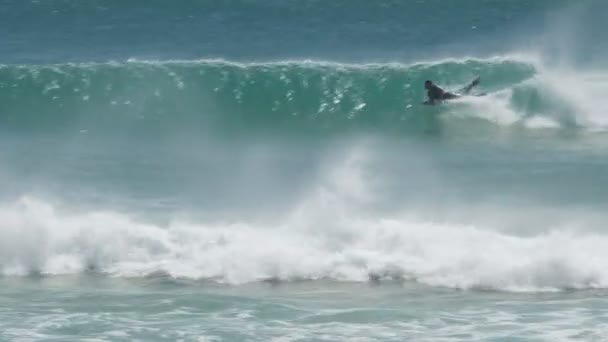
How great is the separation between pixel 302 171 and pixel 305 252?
15.8 ft

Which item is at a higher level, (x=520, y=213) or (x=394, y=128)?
(x=394, y=128)

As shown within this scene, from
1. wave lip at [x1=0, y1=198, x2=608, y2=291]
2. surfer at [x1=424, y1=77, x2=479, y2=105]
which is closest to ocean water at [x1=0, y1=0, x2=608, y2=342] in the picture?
wave lip at [x1=0, y1=198, x2=608, y2=291]

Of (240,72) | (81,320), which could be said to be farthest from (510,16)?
(81,320)

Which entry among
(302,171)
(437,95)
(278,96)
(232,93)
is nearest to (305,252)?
(302,171)

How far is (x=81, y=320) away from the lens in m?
17.7

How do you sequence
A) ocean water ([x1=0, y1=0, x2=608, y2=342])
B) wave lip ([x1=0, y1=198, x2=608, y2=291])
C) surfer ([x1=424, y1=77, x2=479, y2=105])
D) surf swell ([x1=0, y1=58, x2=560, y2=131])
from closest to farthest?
ocean water ([x1=0, y1=0, x2=608, y2=342]) → wave lip ([x1=0, y1=198, x2=608, y2=291]) → surfer ([x1=424, y1=77, x2=479, y2=105]) → surf swell ([x1=0, y1=58, x2=560, y2=131])

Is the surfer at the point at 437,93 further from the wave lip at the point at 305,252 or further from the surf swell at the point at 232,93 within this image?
the wave lip at the point at 305,252

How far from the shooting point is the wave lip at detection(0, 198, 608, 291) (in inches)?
758

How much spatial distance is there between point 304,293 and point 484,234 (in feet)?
9.95

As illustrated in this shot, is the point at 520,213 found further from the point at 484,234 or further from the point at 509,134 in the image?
the point at 509,134

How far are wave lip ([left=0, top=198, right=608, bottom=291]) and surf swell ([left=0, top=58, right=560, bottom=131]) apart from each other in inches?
282

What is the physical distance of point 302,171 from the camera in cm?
2511

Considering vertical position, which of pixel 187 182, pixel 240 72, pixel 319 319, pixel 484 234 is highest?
pixel 240 72

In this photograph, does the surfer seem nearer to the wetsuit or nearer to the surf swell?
the wetsuit
